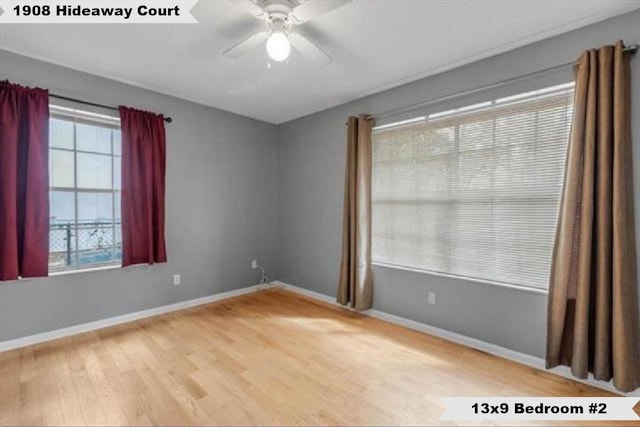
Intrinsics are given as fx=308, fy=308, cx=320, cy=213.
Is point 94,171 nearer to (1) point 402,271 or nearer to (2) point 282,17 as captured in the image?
(2) point 282,17

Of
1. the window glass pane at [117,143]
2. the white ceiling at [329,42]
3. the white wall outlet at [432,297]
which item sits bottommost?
the white wall outlet at [432,297]

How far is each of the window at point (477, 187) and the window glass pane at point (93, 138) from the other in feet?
9.39

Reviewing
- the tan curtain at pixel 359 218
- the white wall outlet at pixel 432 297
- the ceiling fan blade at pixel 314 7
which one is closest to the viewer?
the ceiling fan blade at pixel 314 7

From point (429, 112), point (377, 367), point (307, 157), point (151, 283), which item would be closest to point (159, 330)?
point (151, 283)

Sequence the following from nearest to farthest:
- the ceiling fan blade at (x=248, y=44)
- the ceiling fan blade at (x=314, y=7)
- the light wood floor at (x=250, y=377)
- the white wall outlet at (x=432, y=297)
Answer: the ceiling fan blade at (x=314, y=7) < the light wood floor at (x=250, y=377) < the ceiling fan blade at (x=248, y=44) < the white wall outlet at (x=432, y=297)

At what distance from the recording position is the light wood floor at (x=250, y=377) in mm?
1844

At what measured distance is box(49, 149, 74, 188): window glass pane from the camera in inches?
112

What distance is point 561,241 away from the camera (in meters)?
2.17

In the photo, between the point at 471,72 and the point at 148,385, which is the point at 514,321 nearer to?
the point at 471,72

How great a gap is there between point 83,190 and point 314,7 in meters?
2.80

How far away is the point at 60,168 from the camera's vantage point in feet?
9.52

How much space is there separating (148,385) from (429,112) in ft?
10.8

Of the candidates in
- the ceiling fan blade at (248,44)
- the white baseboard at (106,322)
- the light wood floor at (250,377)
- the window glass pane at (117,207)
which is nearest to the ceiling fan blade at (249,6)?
the ceiling fan blade at (248,44)

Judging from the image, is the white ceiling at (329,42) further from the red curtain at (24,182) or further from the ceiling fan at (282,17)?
the red curtain at (24,182)
